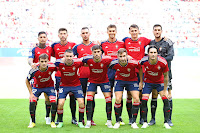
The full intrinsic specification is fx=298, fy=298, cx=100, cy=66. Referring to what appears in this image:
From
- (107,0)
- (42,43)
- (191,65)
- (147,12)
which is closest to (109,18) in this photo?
(107,0)

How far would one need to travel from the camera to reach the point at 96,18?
16.0m

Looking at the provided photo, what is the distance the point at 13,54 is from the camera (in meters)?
14.8

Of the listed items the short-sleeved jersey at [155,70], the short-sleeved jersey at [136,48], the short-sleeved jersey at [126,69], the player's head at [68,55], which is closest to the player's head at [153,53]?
the short-sleeved jersey at [155,70]

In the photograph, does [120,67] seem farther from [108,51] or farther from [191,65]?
[191,65]

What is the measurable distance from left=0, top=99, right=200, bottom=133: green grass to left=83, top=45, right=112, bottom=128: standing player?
1.12 feet

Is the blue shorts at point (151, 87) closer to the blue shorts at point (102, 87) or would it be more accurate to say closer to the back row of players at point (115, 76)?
the back row of players at point (115, 76)

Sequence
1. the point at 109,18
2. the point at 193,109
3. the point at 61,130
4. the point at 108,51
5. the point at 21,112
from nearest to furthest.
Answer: the point at 61,130
the point at 108,51
the point at 21,112
the point at 193,109
the point at 109,18

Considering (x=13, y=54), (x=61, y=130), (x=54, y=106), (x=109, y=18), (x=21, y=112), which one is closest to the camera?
(x=61, y=130)

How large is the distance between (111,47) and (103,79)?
2.39 ft

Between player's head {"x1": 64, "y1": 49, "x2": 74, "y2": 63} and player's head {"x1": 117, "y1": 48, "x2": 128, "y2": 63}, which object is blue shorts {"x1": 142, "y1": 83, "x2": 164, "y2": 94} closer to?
player's head {"x1": 117, "y1": 48, "x2": 128, "y2": 63}

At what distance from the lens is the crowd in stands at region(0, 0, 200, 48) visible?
15.7 metres

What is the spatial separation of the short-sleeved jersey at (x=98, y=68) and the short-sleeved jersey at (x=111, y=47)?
1.14ft

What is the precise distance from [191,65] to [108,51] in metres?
9.98

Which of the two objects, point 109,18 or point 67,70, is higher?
point 109,18
